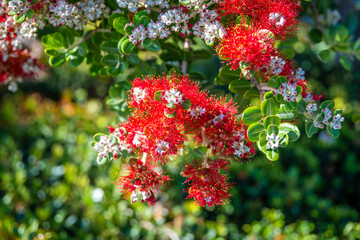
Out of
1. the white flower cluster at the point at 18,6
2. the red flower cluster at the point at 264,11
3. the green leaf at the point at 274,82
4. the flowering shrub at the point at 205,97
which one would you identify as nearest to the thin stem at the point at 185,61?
the flowering shrub at the point at 205,97

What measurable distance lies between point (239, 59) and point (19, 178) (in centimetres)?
188

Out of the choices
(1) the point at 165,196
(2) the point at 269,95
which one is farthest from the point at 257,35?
(1) the point at 165,196

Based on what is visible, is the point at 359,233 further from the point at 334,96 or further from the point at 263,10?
the point at 334,96

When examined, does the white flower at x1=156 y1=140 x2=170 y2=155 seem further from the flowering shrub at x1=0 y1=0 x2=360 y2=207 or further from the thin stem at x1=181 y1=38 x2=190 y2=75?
the thin stem at x1=181 y1=38 x2=190 y2=75

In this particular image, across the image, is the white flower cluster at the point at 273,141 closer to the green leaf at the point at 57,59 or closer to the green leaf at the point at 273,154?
the green leaf at the point at 273,154

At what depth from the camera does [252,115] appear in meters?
0.92

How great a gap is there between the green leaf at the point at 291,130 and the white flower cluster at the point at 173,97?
0.29m

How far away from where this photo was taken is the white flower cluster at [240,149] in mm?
945

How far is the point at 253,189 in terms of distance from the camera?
2.19 m

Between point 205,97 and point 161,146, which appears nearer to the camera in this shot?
point 161,146

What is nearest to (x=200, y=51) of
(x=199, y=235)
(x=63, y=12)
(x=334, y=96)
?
(x=63, y=12)

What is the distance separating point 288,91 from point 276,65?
0.08 m

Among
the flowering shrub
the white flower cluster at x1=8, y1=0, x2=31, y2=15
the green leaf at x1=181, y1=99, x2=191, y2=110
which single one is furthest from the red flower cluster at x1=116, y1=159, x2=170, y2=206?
the white flower cluster at x1=8, y1=0, x2=31, y2=15

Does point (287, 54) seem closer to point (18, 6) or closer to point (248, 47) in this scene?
point (248, 47)
